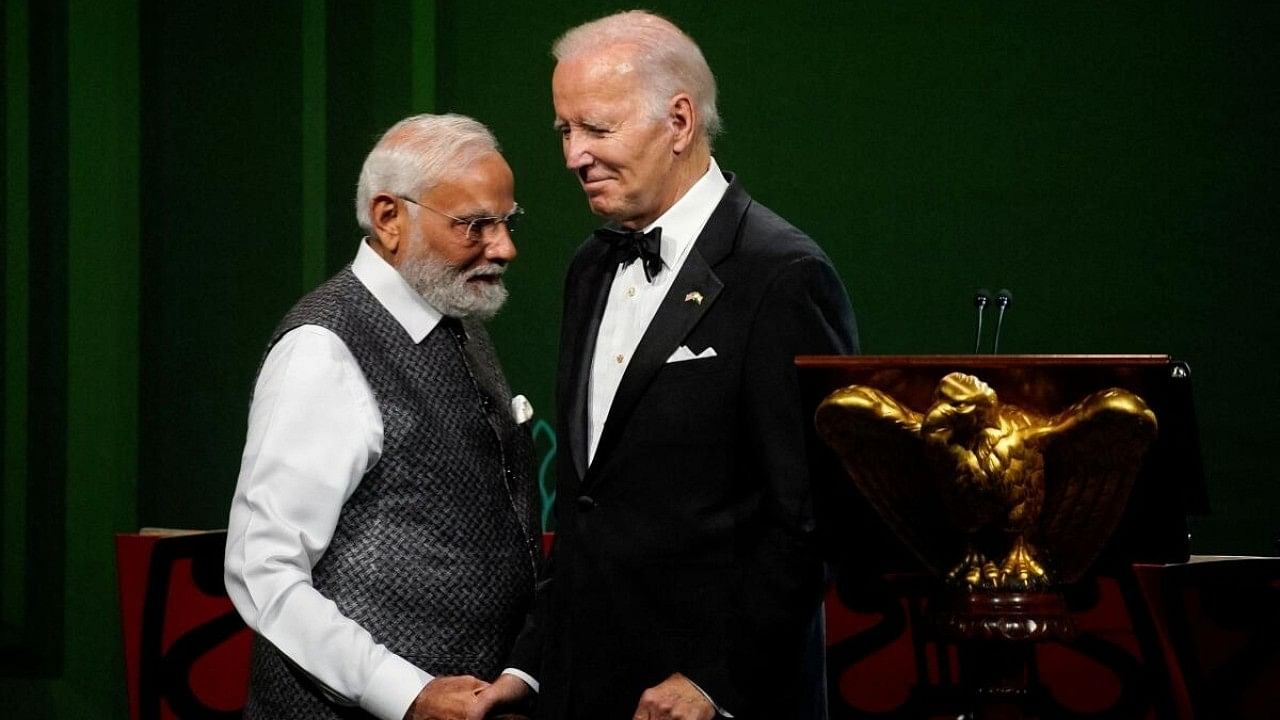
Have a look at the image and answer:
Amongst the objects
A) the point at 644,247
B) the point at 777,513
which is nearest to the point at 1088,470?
the point at 777,513

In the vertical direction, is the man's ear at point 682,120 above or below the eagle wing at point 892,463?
above

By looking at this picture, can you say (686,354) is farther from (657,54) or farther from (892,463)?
(892,463)

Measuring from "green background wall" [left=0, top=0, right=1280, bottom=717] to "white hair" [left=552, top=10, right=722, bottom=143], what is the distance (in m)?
2.15

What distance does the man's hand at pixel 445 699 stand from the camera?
181 cm

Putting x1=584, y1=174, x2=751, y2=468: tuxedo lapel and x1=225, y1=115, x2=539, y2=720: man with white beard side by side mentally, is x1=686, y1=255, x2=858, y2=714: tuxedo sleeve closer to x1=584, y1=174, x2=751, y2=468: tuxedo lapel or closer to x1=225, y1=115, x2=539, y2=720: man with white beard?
x1=584, y1=174, x2=751, y2=468: tuxedo lapel

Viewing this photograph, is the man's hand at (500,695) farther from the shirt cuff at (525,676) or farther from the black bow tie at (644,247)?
the black bow tie at (644,247)

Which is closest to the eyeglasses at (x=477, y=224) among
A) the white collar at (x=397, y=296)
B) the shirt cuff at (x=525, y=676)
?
the white collar at (x=397, y=296)

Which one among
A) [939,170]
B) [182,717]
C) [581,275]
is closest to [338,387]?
[581,275]

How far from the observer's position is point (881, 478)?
1.20m

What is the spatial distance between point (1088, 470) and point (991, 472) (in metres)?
0.09

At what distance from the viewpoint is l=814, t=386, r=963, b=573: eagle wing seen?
3.76 feet

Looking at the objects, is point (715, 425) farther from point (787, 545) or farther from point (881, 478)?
point (881, 478)

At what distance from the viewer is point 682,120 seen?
1903mm

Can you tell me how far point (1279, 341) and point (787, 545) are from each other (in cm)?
261
